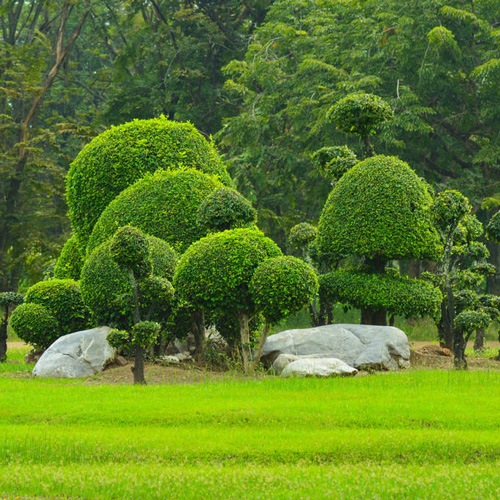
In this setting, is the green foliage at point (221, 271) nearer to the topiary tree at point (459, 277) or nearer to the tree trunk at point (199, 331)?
the tree trunk at point (199, 331)

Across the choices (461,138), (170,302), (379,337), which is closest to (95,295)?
(170,302)

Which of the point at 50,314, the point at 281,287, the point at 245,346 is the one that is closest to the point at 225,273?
the point at 281,287

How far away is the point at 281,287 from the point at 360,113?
5.50 m

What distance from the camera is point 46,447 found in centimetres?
766

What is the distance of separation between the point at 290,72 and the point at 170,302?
17.9m

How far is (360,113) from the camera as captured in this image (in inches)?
618

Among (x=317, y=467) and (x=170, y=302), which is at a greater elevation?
(x=170, y=302)

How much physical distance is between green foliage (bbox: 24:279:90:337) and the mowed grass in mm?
4339

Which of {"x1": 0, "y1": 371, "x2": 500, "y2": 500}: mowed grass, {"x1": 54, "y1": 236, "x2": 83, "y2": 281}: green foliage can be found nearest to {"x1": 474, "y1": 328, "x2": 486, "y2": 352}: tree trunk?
{"x1": 0, "y1": 371, "x2": 500, "y2": 500}: mowed grass

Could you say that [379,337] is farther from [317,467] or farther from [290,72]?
[290,72]

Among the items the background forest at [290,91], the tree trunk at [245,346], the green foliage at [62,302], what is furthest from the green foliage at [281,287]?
the background forest at [290,91]

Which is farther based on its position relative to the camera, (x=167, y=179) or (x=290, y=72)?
(x=290, y=72)

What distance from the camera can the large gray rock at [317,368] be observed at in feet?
39.0

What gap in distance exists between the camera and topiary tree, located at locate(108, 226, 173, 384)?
11.5 metres
